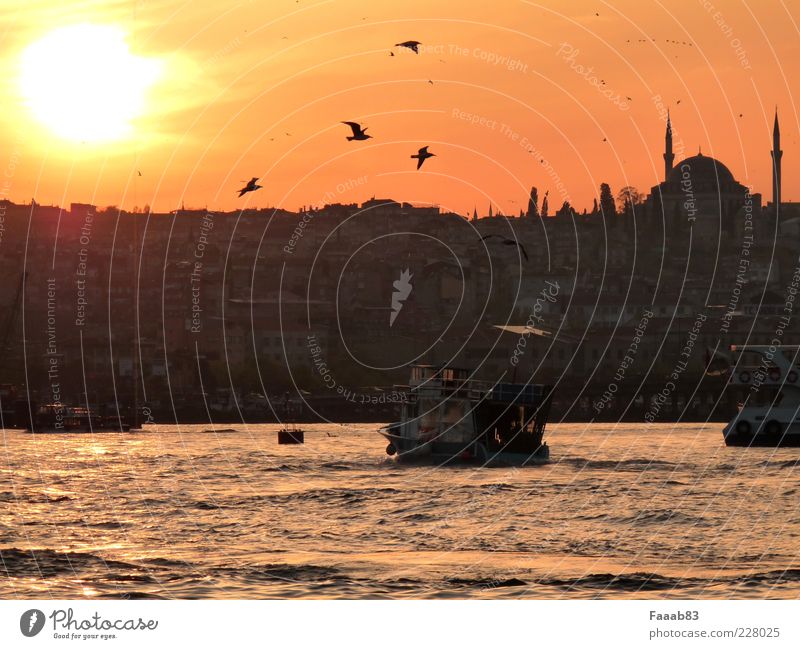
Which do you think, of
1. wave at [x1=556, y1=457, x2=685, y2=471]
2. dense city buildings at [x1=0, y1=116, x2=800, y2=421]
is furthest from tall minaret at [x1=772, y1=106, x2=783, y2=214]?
wave at [x1=556, y1=457, x2=685, y2=471]

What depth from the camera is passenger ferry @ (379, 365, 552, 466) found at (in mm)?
60031

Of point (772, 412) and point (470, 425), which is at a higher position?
point (470, 425)

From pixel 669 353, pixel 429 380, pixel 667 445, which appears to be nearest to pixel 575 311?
pixel 669 353

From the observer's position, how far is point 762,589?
78.7 ft

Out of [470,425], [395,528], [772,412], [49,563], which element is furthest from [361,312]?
[49,563]

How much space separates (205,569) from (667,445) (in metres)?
52.9

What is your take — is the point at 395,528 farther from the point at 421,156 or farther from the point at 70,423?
the point at 70,423

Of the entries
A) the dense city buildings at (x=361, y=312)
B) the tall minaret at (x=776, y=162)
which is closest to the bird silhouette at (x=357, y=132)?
the dense city buildings at (x=361, y=312)

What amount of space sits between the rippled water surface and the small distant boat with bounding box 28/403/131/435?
112 feet

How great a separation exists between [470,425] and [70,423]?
140 feet

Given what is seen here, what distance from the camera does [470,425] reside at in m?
61.1

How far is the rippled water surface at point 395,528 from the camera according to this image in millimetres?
24594

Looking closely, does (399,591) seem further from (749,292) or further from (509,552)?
(749,292)

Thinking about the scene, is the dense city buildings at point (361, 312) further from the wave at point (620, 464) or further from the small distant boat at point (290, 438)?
the wave at point (620, 464)
